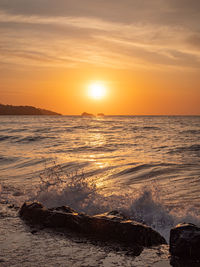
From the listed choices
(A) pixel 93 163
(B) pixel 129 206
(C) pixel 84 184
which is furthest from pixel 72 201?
(A) pixel 93 163

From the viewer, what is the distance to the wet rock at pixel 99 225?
4.09m

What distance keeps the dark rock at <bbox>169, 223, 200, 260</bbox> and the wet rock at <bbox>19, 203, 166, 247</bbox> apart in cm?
38

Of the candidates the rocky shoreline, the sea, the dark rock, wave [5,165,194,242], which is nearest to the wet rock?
the rocky shoreline

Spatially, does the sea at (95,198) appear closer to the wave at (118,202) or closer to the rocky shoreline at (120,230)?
the wave at (118,202)

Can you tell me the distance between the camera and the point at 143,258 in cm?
356

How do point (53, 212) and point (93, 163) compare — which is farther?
point (93, 163)

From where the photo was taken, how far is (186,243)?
365cm

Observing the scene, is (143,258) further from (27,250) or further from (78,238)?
(27,250)

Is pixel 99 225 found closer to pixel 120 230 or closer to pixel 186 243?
pixel 120 230

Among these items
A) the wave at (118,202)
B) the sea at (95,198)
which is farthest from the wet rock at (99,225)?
the wave at (118,202)

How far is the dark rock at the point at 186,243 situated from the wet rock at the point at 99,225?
0.38 metres

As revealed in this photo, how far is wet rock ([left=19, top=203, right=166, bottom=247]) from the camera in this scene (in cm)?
409

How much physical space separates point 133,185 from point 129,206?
2.07 m

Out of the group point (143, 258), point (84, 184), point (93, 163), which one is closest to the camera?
point (143, 258)
